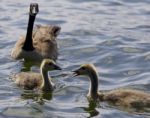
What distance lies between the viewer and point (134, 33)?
1783 cm

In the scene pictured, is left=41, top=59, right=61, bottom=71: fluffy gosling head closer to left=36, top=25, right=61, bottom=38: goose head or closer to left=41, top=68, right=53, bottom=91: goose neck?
left=41, top=68, right=53, bottom=91: goose neck

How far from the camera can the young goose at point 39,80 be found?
44.8ft

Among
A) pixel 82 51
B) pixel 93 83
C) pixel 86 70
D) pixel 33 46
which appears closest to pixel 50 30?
pixel 33 46

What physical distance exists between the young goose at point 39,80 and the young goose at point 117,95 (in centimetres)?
59

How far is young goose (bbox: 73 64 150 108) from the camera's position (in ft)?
41.2

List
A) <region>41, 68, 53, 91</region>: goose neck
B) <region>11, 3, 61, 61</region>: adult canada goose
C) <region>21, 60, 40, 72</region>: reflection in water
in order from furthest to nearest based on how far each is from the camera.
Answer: <region>11, 3, 61, 61</region>: adult canada goose < <region>21, 60, 40, 72</region>: reflection in water < <region>41, 68, 53, 91</region>: goose neck

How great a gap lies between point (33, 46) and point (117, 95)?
406cm

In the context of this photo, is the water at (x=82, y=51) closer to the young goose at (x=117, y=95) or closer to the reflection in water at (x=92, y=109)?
the reflection in water at (x=92, y=109)

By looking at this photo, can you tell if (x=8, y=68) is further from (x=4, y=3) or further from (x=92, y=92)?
(x=4, y=3)

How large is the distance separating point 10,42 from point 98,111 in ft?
16.8

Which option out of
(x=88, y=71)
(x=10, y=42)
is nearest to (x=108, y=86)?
(x=88, y=71)

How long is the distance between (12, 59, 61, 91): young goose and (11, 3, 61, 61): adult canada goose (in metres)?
1.94

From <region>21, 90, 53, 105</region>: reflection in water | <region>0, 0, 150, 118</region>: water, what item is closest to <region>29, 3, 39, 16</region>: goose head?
<region>0, 0, 150, 118</region>: water

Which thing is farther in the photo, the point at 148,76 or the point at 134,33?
the point at 134,33
